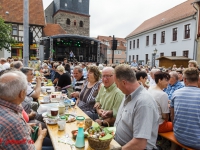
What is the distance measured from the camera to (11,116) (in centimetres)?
159

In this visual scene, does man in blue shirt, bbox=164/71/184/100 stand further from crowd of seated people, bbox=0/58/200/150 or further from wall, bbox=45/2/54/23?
wall, bbox=45/2/54/23

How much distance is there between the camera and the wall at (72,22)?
40700 mm

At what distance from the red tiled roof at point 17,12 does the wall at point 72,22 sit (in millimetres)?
10733

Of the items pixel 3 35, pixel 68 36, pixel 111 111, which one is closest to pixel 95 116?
pixel 111 111

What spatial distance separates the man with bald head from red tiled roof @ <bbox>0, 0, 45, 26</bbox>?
85.3ft

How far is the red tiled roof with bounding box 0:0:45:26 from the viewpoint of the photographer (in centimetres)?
2630

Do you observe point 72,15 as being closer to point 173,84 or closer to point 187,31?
point 187,31

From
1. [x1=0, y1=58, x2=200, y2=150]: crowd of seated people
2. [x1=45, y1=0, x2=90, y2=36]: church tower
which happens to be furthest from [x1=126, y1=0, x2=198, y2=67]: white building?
[x1=0, y1=58, x2=200, y2=150]: crowd of seated people

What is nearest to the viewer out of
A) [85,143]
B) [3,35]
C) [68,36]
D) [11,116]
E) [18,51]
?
[11,116]

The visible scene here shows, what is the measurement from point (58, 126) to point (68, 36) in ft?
71.4

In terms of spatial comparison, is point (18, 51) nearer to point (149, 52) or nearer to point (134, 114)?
point (149, 52)

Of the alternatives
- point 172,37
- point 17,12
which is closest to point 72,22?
point 17,12

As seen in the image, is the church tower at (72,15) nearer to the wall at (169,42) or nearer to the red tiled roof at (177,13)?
the wall at (169,42)

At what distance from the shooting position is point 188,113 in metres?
2.84
